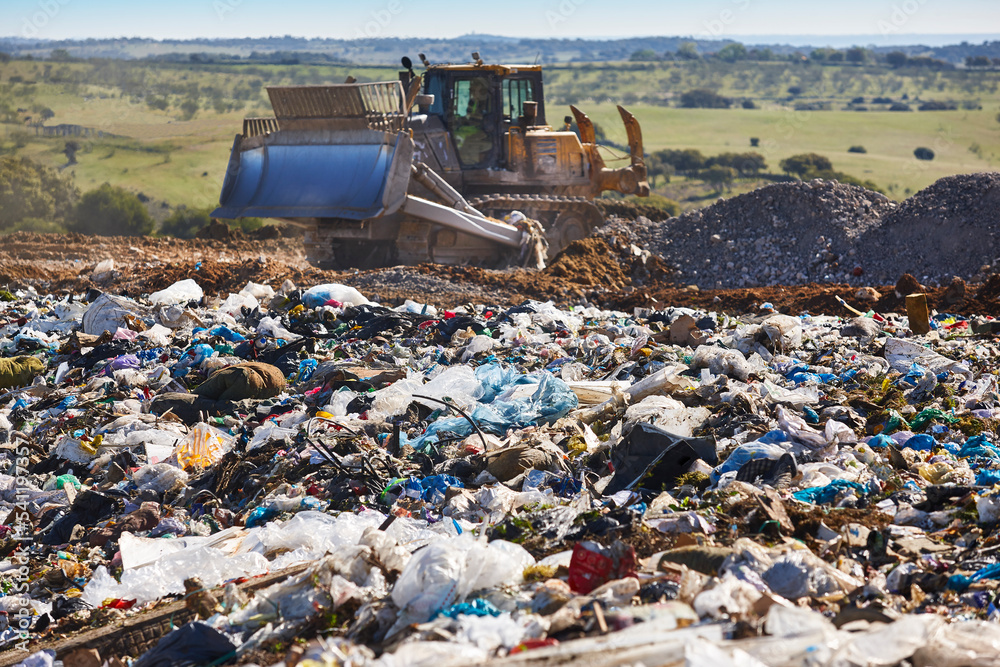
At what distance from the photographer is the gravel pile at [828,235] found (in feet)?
39.7

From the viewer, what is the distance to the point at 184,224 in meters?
24.0

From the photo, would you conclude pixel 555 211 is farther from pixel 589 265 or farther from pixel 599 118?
pixel 599 118

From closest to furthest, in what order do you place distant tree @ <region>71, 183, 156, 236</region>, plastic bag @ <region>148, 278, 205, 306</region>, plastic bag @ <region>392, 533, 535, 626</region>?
plastic bag @ <region>392, 533, 535, 626</region> < plastic bag @ <region>148, 278, 205, 306</region> < distant tree @ <region>71, 183, 156, 236</region>

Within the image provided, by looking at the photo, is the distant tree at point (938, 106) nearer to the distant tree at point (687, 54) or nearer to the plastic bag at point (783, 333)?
the distant tree at point (687, 54)

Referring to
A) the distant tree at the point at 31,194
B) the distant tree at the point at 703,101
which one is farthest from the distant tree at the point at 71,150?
the distant tree at the point at 703,101

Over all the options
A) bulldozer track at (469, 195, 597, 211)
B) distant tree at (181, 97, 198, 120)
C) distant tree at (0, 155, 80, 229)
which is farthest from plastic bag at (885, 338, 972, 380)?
distant tree at (181, 97, 198, 120)

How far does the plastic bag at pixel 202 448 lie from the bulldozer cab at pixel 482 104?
8.10 meters

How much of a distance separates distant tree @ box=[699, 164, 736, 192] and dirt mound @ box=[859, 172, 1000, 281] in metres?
35.2

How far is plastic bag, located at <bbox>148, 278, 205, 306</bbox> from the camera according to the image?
9422mm

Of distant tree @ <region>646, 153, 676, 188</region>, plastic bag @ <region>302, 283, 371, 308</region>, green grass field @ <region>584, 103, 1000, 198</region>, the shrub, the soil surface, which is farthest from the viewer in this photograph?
the shrub

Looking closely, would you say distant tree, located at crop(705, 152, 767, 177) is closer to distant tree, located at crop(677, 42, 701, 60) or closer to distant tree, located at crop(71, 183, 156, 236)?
distant tree, located at crop(71, 183, 156, 236)

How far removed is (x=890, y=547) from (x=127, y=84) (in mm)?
70521

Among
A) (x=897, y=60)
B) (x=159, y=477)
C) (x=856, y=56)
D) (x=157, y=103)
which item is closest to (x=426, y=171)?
(x=159, y=477)

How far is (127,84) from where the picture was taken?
65.4 metres
